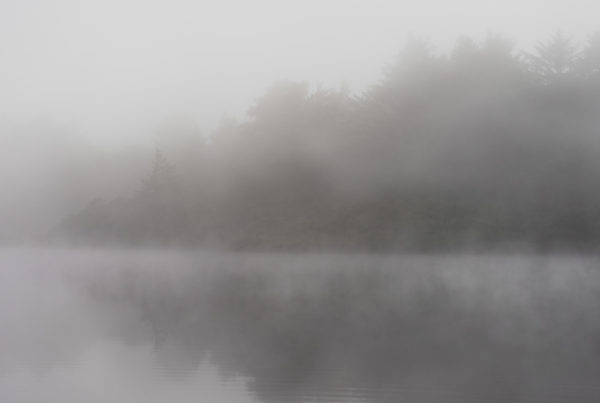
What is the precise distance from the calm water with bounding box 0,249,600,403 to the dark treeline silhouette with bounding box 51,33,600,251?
1468 millimetres

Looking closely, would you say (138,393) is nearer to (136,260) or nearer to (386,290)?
(386,290)

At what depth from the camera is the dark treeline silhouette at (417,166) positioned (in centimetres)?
2264

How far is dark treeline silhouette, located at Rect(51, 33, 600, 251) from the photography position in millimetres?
22641

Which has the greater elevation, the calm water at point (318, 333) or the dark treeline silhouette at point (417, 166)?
the dark treeline silhouette at point (417, 166)

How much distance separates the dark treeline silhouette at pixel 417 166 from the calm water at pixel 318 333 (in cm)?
147

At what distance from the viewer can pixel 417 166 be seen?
25781mm

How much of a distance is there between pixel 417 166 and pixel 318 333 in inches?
572

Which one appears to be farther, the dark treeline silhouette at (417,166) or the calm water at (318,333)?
the dark treeline silhouette at (417,166)

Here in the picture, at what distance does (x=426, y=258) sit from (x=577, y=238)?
5219mm

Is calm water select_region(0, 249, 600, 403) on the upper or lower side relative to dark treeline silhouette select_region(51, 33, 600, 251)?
lower

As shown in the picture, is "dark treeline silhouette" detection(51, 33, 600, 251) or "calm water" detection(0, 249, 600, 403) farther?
"dark treeline silhouette" detection(51, 33, 600, 251)

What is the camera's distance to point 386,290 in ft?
66.7

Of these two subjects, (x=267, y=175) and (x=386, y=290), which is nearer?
(x=386, y=290)

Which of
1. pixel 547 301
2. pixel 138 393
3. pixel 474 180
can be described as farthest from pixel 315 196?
pixel 138 393
